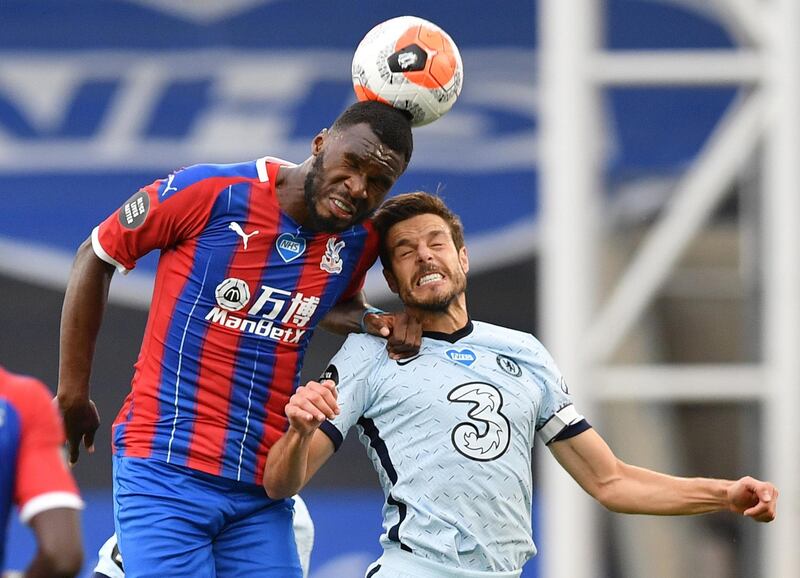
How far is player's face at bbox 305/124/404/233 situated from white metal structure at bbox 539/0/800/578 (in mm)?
2346

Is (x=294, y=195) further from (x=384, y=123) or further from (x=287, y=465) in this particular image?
(x=287, y=465)

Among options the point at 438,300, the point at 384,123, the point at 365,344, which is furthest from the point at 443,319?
the point at 384,123

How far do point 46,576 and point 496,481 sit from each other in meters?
1.42

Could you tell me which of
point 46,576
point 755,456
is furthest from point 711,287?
point 46,576

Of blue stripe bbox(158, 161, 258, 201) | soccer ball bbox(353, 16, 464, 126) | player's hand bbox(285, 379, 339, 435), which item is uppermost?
soccer ball bbox(353, 16, 464, 126)

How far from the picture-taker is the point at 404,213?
14.1 ft

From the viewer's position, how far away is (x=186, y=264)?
13.8ft

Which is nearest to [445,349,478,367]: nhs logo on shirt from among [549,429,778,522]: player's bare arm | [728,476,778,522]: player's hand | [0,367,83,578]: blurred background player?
[549,429,778,522]: player's bare arm

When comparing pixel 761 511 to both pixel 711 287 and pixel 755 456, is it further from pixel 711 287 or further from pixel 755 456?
pixel 711 287

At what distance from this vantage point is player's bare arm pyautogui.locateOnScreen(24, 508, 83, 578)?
3.02 meters

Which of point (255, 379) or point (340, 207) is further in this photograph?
point (255, 379)

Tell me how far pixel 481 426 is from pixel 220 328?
733 millimetres

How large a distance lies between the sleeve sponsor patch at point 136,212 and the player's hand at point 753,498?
1701 millimetres

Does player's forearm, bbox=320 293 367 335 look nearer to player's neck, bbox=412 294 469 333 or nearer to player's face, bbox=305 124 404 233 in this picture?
player's neck, bbox=412 294 469 333
